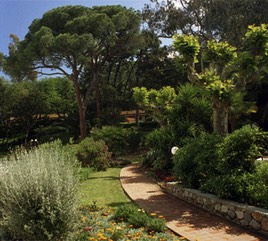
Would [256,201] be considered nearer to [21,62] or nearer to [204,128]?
[204,128]

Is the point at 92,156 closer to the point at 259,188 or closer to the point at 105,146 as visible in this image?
the point at 105,146

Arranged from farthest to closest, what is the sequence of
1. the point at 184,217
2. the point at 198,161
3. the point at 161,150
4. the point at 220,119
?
the point at 161,150
the point at 220,119
the point at 198,161
the point at 184,217

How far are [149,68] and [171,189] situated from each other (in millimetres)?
18240

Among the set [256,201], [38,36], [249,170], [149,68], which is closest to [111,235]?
[256,201]

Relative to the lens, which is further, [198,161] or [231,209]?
[198,161]

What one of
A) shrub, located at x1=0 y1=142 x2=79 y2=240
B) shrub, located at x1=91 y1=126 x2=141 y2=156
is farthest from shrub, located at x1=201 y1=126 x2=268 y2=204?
shrub, located at x1=91 y1=126 x2=141 y2=156

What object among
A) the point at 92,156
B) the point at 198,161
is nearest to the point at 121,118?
the point at 92,156

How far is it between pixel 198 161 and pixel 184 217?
5.12 ft

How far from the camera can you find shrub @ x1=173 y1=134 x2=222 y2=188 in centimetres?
698

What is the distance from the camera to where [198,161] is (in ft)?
23.5

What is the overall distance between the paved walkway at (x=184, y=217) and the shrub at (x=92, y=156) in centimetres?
339

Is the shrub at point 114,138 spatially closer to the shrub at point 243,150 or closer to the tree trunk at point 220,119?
the tree trunk at point 220,119

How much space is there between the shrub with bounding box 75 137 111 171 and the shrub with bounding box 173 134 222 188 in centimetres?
509

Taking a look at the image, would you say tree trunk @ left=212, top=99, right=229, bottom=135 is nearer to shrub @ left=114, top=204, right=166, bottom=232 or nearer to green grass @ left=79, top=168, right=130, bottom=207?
green grass @ left=79, top=168, right=130, bottom=207
